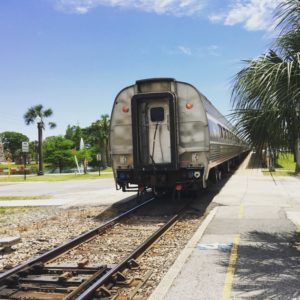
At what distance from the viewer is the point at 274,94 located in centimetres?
709

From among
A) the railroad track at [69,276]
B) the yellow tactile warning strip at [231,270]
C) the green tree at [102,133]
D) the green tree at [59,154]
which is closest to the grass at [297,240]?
the yellow tactile warning strip at [231,270]

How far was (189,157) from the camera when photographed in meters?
13.6

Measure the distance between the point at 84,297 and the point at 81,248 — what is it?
138 inches

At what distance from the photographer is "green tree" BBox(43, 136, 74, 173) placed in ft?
233

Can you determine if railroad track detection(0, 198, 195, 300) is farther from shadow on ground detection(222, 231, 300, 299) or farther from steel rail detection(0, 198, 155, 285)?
shadow on ground detection(222, 231, 300, 299)

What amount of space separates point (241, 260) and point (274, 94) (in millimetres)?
2639

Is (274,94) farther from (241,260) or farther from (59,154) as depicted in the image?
(59,154)

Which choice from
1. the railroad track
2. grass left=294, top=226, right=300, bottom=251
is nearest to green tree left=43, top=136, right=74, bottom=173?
grass left=294, top=226, right=300, bottom=251

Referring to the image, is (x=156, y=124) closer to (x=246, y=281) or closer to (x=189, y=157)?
(x=189, y=157)

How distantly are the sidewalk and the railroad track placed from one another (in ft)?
2.46

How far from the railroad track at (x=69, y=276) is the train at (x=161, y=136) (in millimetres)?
4840

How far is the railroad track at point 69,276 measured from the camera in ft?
20.0

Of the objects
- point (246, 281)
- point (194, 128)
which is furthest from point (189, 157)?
point (246, 281)

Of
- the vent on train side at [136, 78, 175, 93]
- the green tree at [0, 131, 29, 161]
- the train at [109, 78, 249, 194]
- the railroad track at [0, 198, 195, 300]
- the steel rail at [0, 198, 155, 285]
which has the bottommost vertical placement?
the railroad track at [0, 198, 195, 300]
